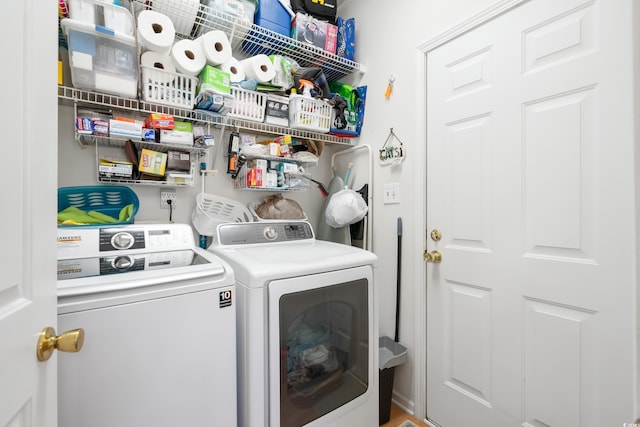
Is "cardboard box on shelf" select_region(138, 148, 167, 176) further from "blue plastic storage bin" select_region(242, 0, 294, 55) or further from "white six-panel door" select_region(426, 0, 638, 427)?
"white six-panel door" select_region(426, 0, 638, 427)

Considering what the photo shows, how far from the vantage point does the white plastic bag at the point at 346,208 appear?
1.96 metres

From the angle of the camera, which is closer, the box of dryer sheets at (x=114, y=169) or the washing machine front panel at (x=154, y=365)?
the washing machine front panel at (x=154, y=365)

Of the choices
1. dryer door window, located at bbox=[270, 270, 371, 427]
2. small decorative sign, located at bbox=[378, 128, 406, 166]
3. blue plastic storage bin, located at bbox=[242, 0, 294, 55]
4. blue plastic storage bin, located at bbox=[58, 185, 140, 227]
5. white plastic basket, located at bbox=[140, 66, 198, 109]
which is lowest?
dryer door window, located at bbox=[270, 270, 371, 427]

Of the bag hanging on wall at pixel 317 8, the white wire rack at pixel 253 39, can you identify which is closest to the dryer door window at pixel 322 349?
the white wire rack at pixel 253 39

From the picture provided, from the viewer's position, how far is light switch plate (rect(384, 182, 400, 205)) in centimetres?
193

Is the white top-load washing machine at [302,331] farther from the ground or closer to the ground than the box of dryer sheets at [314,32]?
closer to the ground

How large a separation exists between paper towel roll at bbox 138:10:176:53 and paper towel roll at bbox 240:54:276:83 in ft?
1.44

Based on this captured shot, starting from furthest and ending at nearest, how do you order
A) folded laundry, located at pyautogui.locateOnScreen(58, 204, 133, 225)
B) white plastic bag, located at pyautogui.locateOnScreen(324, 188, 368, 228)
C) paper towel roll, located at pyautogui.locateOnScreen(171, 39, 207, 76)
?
white plastic bag, located at pyautogui.locateOnScreen(324, 188, 368, 228), paper towel roll, located at pyautogui.locateOnScreen(171, 39, 207, 76), folded laundry, located at pyautogui.locateOnScreen(58, 204, 133, 225)

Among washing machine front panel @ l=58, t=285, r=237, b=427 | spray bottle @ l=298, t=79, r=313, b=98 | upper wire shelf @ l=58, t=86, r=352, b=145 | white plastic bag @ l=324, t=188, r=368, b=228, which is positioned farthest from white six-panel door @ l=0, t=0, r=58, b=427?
white plastic bag @ l=324, t=188, r=368, b=228

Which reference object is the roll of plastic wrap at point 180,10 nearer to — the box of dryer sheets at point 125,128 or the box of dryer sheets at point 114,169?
the box of dryer sheets at point 125,128

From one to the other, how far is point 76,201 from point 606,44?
252 cm

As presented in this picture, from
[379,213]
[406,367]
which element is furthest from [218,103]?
[406,367]

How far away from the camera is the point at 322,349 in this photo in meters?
1.43

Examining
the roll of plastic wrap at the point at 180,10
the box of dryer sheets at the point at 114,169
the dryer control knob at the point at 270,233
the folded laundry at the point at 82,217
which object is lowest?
the dryer control knob at the point at 270,233
